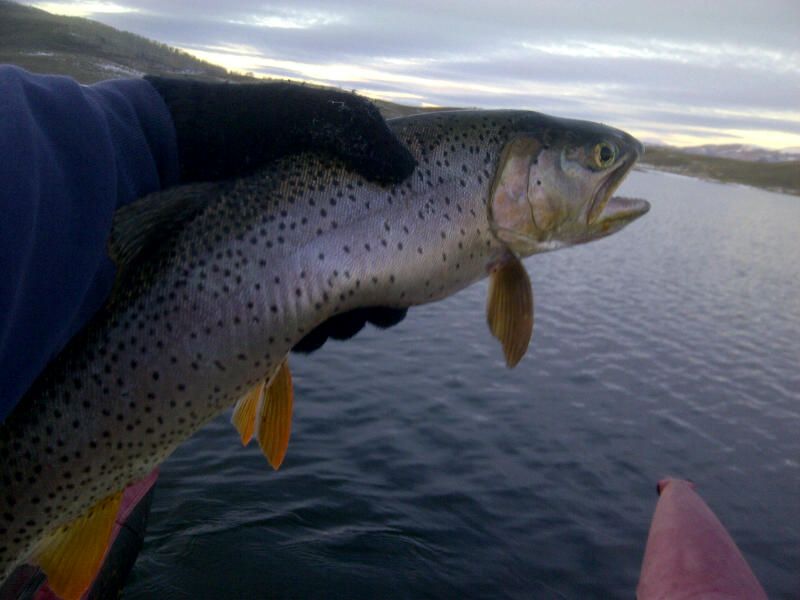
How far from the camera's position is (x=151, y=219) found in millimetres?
2545

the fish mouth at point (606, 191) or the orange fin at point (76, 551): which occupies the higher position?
the fish mouth at point (606, 191)

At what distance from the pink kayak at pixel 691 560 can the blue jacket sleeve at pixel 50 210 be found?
5.54 m

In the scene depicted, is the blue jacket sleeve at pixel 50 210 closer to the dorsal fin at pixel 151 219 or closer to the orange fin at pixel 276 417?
the dorsal fin at pixel 151 219

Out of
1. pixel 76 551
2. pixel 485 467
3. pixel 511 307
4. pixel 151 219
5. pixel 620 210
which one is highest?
pixel 620 210

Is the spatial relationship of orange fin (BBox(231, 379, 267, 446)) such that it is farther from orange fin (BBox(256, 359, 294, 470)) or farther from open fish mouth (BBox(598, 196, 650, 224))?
open fish mouth (BBox(598, 196, 650, 224))

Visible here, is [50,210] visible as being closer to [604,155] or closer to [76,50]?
[604,155]

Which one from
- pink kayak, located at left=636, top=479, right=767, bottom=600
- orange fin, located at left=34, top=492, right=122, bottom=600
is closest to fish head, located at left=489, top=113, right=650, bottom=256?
orange fin, located at left=34, top=492, right=122, bottom=600

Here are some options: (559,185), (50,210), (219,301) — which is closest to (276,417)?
(219,301)

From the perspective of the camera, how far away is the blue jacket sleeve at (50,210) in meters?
2.09

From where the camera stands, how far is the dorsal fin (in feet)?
8.16

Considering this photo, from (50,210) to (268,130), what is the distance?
38.5 inches

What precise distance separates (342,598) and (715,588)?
3552mm

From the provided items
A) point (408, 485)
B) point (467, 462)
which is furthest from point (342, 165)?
point (467, 462)

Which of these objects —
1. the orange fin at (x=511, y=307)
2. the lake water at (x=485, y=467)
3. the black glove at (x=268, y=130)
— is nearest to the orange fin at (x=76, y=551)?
the black glove at (x=268, y=130)
